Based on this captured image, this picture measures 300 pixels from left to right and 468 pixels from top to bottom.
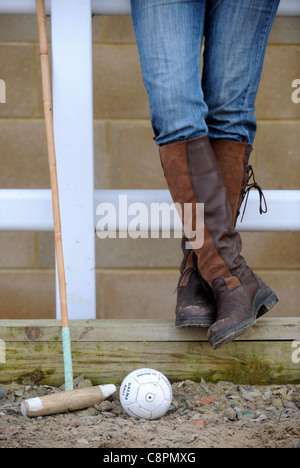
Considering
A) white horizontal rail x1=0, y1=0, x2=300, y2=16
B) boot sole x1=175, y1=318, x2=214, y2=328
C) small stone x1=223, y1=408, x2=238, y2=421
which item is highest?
white horizontal rail x1=0, y1=0, x2=300, y2=16

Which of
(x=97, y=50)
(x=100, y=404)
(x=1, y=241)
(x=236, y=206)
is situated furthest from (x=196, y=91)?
(x=1, y=241)

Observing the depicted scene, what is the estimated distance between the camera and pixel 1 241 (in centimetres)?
278

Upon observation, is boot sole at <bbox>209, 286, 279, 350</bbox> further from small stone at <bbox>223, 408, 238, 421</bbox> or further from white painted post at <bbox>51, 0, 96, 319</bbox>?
white painted post at <bbox>51, 0, 96, 319</bbox>

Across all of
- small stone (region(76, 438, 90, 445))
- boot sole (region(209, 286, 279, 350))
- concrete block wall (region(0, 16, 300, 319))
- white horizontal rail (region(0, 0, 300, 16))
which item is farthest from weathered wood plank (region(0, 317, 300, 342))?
concrete block wall (region(0, 16, 300, 319))

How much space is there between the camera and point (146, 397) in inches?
54.1

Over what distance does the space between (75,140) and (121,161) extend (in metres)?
1.07

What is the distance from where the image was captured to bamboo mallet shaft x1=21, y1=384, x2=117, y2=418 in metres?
1.38

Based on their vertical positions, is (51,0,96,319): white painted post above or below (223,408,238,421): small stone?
above

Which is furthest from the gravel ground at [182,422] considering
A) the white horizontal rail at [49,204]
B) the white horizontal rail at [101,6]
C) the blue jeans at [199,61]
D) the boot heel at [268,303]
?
the white horizontal rail at [101,6]

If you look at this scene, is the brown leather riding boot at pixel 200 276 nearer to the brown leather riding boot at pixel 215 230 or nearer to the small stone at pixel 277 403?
the brown leather riding boot at pixel 215 230

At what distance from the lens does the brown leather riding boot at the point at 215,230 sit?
1448 millimetres

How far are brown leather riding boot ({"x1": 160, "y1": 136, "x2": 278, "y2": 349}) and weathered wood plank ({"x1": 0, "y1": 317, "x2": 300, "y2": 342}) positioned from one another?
14cm

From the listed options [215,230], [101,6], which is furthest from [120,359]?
[101,6]

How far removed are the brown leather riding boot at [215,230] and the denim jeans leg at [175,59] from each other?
A: 63 mm
